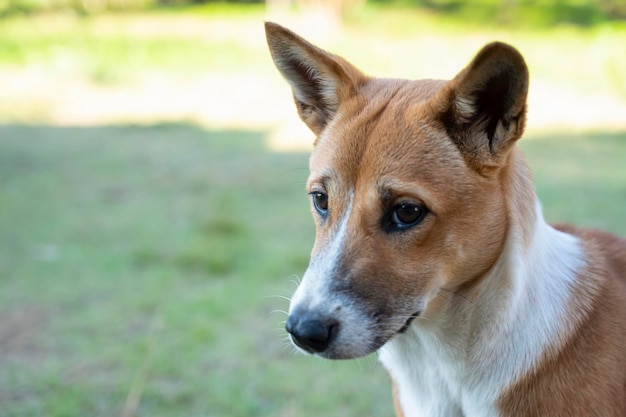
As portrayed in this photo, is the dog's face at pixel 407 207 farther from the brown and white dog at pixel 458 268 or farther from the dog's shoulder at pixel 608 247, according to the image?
the dog's shoulder at pixel 608 247

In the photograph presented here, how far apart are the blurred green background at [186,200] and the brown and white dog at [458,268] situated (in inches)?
61.1

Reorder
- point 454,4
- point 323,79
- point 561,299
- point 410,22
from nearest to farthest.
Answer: point 561,299
point 323,79
point 410,22
point 454,4

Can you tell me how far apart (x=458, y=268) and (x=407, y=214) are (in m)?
0.26

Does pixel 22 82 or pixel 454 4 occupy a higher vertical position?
pixel 22 82

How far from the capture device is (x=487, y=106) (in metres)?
2.45

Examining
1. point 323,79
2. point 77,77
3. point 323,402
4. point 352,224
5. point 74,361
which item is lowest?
point 77,77

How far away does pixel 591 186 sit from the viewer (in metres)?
7.51

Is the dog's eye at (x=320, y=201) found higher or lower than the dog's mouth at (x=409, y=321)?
higher

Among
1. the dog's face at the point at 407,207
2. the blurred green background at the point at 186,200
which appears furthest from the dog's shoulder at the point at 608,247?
the blurred green background at the point at 186,200

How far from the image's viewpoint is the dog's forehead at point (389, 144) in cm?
246

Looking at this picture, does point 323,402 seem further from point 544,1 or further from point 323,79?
point 544,1

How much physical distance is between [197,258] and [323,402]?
2.32 meters

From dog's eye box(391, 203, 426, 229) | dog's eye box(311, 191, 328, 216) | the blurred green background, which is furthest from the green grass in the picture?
dog's eye box(391, 203, 426, 229)

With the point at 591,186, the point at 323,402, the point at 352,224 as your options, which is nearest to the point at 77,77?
the point at 591,186
